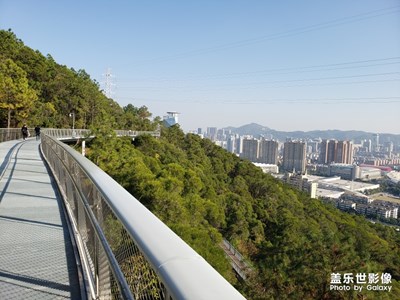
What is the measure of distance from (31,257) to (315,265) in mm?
→ 11764

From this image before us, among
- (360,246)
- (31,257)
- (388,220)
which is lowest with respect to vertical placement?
(388,220)

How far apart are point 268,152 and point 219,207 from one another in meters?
128

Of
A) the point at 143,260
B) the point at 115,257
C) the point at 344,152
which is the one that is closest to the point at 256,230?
the point at 115,257

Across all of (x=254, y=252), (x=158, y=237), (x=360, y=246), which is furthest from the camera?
(x=254, y=252)

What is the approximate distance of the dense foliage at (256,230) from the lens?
12414 millimetres

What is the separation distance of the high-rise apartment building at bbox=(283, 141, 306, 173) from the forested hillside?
83.6m

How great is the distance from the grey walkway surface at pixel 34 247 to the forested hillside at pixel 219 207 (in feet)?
25.6

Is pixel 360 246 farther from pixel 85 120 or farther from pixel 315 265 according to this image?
pixel 85 120

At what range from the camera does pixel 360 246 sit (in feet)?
74.1

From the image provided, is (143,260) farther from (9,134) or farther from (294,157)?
(294,157)

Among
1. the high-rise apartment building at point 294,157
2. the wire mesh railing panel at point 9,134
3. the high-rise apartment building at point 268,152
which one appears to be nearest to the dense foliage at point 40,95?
the wire mesh railing panel at point 9,134

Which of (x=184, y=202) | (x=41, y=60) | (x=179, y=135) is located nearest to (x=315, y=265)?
(x=184, y=202)

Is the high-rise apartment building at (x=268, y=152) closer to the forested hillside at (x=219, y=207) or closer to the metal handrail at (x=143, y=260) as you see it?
the forested hillside at (x=219, y=207)

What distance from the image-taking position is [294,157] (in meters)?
139
